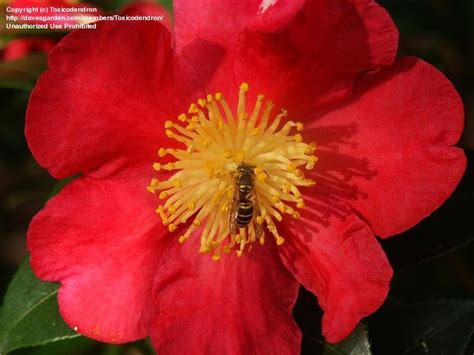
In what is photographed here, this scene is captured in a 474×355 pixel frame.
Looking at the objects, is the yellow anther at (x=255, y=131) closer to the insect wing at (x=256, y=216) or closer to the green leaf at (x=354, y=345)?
the insect wing at (x=256, y=216)

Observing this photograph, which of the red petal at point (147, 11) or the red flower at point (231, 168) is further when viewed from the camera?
the red petal at point (147, 11)

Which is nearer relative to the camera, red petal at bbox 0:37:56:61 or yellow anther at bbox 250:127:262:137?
yellow anther at bbox 250:127:262:137

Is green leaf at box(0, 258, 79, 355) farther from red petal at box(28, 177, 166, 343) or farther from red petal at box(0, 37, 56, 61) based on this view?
red petal at box(0, 37, 56, 61)

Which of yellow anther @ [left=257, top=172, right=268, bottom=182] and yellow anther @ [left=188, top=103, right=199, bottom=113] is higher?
yellow anther @ [left=188, top=103, right=199, bottom=113]

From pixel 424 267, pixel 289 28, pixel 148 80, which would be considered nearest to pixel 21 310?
pixel 148 80

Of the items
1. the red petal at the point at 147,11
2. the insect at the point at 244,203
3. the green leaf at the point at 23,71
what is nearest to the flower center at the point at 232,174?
the insect at the point at 244,203

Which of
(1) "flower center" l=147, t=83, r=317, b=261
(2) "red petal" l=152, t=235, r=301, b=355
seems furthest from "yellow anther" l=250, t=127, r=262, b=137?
(2) "red petal" l=152, t=235, r=301, b=355

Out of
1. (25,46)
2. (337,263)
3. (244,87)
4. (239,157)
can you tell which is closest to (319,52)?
(244,87)
